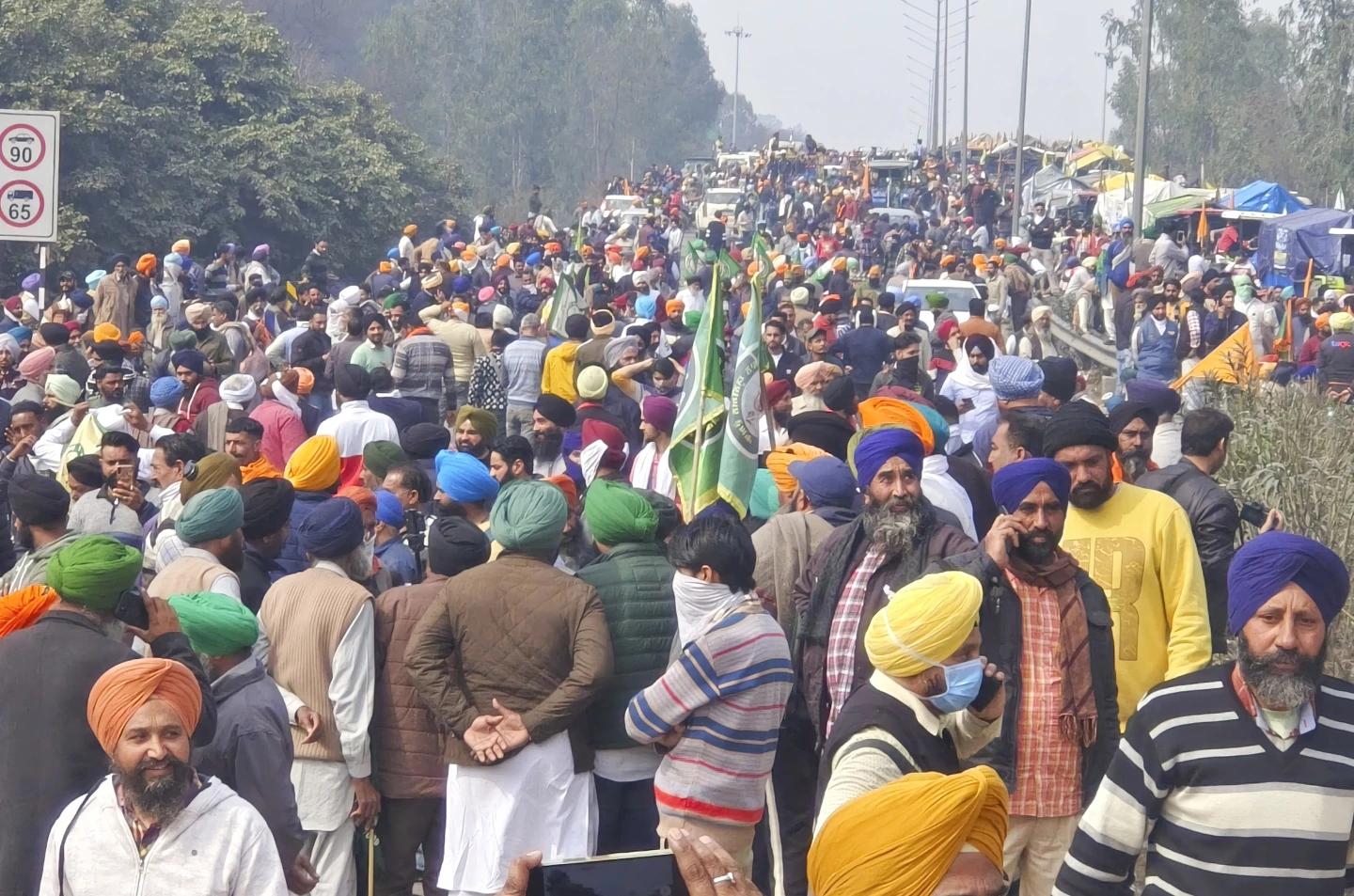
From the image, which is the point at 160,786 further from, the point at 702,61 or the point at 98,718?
the point at 702,61

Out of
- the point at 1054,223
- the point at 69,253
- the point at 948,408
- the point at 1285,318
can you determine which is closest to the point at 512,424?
the point at 948,408

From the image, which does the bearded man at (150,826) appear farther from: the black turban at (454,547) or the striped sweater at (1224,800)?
the black turban at (454,547)

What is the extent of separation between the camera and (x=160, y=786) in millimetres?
4016

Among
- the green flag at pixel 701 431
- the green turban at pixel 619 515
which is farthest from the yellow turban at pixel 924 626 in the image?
the green flag at pixel 701 431

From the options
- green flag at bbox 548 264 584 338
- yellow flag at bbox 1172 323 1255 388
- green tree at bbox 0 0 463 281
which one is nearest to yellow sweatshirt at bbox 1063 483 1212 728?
yellow flag at bbox 1172 323 1255 388

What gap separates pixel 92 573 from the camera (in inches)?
195

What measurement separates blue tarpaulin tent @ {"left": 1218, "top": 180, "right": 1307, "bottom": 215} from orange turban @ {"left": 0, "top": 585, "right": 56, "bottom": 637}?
117ft

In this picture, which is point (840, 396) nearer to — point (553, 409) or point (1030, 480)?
point (553, 409)

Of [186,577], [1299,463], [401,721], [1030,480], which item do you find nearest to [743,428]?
[401,721]

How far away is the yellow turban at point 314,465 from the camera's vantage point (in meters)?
7.53

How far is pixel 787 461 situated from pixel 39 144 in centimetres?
628

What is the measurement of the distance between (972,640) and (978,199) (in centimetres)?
3860

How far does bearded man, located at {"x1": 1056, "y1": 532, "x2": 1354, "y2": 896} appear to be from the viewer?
3811mm

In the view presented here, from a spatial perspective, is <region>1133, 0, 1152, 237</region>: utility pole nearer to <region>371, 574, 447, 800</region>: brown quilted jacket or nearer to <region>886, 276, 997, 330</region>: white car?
<region>886, 276, 997, 330</region>: white car
